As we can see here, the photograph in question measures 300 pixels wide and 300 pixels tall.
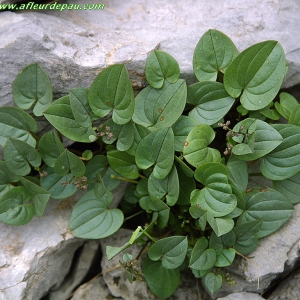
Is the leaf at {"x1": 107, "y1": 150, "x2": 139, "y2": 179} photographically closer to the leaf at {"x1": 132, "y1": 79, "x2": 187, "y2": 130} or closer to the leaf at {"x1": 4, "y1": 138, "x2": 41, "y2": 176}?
the leaf at {"x1": 132, "y1": 79, "x2": 187, "y2": 130}

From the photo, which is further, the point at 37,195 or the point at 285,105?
the point at 285,105

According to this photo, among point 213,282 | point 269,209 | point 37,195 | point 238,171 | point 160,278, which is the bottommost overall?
point 160,278

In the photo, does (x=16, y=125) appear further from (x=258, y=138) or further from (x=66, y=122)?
(x=258, y=138)

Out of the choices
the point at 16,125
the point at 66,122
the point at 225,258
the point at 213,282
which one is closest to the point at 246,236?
the point at 225,258

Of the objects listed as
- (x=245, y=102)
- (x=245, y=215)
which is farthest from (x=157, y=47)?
(x=245, y=215)

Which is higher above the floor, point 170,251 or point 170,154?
point 170,154

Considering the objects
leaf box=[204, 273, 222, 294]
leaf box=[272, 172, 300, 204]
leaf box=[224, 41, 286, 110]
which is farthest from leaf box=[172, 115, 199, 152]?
leaf box=[204, 273, 222, 294]

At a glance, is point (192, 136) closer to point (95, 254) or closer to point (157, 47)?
point (157, 47)
